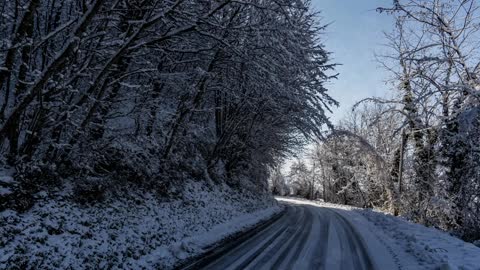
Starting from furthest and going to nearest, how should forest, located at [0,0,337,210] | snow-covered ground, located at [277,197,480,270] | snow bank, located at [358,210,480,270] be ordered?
snow-covered ground, located at [277,197,480,270], snow bank, located at [358,210,480,270], forest, located at [0,0,337,210]

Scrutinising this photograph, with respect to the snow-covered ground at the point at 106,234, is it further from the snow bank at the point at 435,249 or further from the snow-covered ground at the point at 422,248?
the snow bank at the point at 435,249

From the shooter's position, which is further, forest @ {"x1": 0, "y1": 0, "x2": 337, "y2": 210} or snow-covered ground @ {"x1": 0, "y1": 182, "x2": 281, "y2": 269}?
forest @ {"x1": 0, "y1": 0, "x2": 337, "y2": 210}

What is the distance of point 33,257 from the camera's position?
18.5ft

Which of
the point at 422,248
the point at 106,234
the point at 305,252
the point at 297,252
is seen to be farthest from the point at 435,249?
the point at 106,234

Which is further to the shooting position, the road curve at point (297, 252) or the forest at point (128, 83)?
the road curve at point (297, 252)

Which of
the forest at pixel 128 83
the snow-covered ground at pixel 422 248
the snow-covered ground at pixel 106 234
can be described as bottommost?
the snow-covered ground at pixel 106 234

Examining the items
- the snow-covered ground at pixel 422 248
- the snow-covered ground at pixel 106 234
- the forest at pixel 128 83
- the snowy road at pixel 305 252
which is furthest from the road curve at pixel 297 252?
the forest at pixel 128 83

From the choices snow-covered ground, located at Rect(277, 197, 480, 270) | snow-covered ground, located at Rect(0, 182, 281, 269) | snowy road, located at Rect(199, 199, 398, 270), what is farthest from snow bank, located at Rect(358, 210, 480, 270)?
snow-covered ground, located at Rect(0, 182, 281, 269)

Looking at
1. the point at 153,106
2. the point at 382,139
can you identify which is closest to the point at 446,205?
the point at 153,106

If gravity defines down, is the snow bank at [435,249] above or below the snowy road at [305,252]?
above

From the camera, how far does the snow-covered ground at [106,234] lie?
5828mm

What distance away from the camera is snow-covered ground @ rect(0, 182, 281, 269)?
19.1ft

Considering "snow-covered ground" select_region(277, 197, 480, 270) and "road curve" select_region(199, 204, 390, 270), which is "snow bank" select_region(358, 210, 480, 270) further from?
"road curve" select_region(199, 204, 390, 270)

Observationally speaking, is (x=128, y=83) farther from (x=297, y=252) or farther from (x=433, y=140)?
(x=433, y=140)
